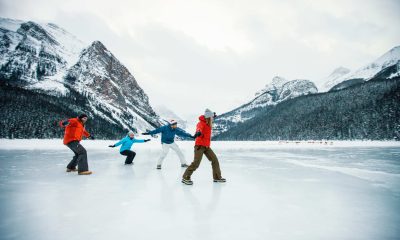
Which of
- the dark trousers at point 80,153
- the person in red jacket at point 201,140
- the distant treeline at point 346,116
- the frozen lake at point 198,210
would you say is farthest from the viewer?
the distant treeline at point 346,116

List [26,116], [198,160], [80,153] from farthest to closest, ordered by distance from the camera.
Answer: [26,116]
[80,153]
[198,160]

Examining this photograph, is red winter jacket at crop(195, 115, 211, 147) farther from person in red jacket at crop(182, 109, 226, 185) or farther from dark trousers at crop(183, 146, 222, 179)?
dark trousers at crop(183, 146, 222, 179)

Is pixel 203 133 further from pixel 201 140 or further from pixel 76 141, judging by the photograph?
pixel 76 141

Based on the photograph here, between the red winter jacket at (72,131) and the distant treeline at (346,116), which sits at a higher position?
the distant treeline at (346,116)

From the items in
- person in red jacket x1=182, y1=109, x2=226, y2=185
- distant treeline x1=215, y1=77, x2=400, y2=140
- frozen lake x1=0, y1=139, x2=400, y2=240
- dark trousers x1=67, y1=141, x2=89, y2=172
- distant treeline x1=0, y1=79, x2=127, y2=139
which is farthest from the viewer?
distant treeline x1=215, y1=77, x2=400, y2=140

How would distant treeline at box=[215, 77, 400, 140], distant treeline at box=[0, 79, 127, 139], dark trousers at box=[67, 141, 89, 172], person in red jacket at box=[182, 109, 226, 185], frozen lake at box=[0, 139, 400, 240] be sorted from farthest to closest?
distant treeline at box=[215, 77, 400, 140]
distant treeline at box=[0, 79, 127, 139]
dark trousers at box=[67, 141, 89, 172]
person in red jacket at box=[182, 109, 226, 185]
frozen lake at box=[0, 139, 400, 240]

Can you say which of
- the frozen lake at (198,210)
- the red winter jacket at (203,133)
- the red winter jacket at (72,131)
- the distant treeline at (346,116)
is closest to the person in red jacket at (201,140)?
the red winter jacket at (203,133)

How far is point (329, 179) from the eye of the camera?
7578 mm

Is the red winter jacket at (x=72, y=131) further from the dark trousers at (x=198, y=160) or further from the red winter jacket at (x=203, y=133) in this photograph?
the red winter jacket at (x=203, y=133)

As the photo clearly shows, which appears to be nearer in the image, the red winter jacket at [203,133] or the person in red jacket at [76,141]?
the red winter jacket at [203,133]

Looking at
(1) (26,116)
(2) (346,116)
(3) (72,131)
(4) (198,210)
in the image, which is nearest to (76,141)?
(3) (72,131)

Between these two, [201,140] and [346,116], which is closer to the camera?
[201,140]

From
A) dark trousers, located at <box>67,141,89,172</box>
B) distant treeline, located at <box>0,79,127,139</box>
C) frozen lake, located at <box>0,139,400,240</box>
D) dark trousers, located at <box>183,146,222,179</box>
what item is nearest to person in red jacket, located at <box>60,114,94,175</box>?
dark trousers, located at <box>67,141,89,172</box>

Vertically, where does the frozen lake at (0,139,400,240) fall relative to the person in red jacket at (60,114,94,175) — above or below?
below
